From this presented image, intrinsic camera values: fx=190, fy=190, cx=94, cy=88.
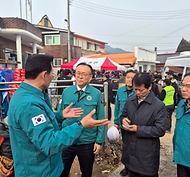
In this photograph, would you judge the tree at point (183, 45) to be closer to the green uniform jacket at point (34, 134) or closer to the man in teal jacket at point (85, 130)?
the man in teal jacket at point (85, 130)

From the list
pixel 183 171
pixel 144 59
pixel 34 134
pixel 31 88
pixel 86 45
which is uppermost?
pixel 86 45

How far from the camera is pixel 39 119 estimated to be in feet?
4.27

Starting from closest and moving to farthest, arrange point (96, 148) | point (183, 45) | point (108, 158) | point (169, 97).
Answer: point (96, 148) < point (108, 158) < point (169, 97) < point (183, 45)

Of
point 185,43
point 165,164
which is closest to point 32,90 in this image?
point 165,164

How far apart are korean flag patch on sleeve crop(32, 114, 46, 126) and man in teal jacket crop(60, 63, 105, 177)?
101 cm

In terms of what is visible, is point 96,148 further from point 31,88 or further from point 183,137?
point 31,88

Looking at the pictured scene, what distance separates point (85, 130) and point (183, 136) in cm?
114

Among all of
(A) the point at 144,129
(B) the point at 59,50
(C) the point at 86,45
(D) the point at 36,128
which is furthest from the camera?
(C) the point at 86,45

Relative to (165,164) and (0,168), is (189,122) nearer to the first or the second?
(165,164)

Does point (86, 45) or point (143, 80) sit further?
point (86, 45)

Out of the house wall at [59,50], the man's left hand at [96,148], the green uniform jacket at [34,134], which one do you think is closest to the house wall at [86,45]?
the house wall at [59,50]

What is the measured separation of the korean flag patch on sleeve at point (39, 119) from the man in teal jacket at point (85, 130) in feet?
3.31

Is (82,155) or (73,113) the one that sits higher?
(73,113)

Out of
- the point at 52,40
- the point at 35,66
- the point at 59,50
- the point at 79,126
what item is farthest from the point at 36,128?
the point at 52,40
